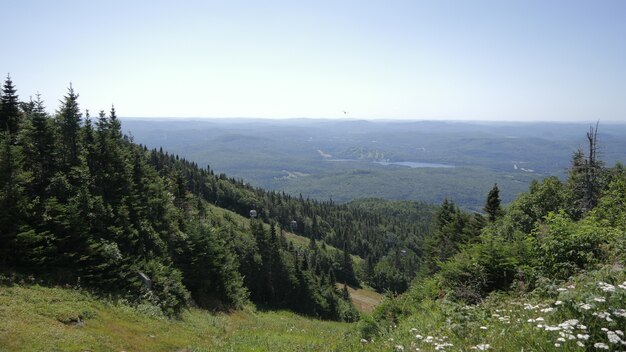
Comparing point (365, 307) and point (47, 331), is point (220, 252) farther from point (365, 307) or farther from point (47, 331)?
point (365, 307)

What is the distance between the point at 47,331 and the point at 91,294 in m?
Result: 8.73

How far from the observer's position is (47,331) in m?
18.6

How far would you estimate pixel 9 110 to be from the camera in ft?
126

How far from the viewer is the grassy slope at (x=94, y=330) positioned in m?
17.6

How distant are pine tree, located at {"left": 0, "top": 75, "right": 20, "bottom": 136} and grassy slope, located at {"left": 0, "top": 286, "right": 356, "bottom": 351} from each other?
72.3 ft

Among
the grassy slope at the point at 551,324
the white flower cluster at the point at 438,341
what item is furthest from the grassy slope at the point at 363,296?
the white flower cluster at the point at 438,341

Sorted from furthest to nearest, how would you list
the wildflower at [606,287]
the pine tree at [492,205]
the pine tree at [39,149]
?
the pine tree at [492,205] < the pine tree at [39,149] < the wildflower at [606,287]

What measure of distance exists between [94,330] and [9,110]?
30071 millimetres

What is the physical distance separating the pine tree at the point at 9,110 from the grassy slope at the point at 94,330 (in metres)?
22.0

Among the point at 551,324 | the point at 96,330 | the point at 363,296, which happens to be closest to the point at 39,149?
the point at 96,330

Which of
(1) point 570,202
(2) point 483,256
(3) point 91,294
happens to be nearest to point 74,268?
(3) point 91,294

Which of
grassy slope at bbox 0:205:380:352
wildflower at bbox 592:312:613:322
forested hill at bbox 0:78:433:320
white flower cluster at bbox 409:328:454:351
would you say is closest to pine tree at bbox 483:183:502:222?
forested hill at bbox 0:78:433:320

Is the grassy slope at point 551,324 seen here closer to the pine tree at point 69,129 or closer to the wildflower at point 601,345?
the wildflower at point 601,345

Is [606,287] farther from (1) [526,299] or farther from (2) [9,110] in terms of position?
(2) [9,110]
